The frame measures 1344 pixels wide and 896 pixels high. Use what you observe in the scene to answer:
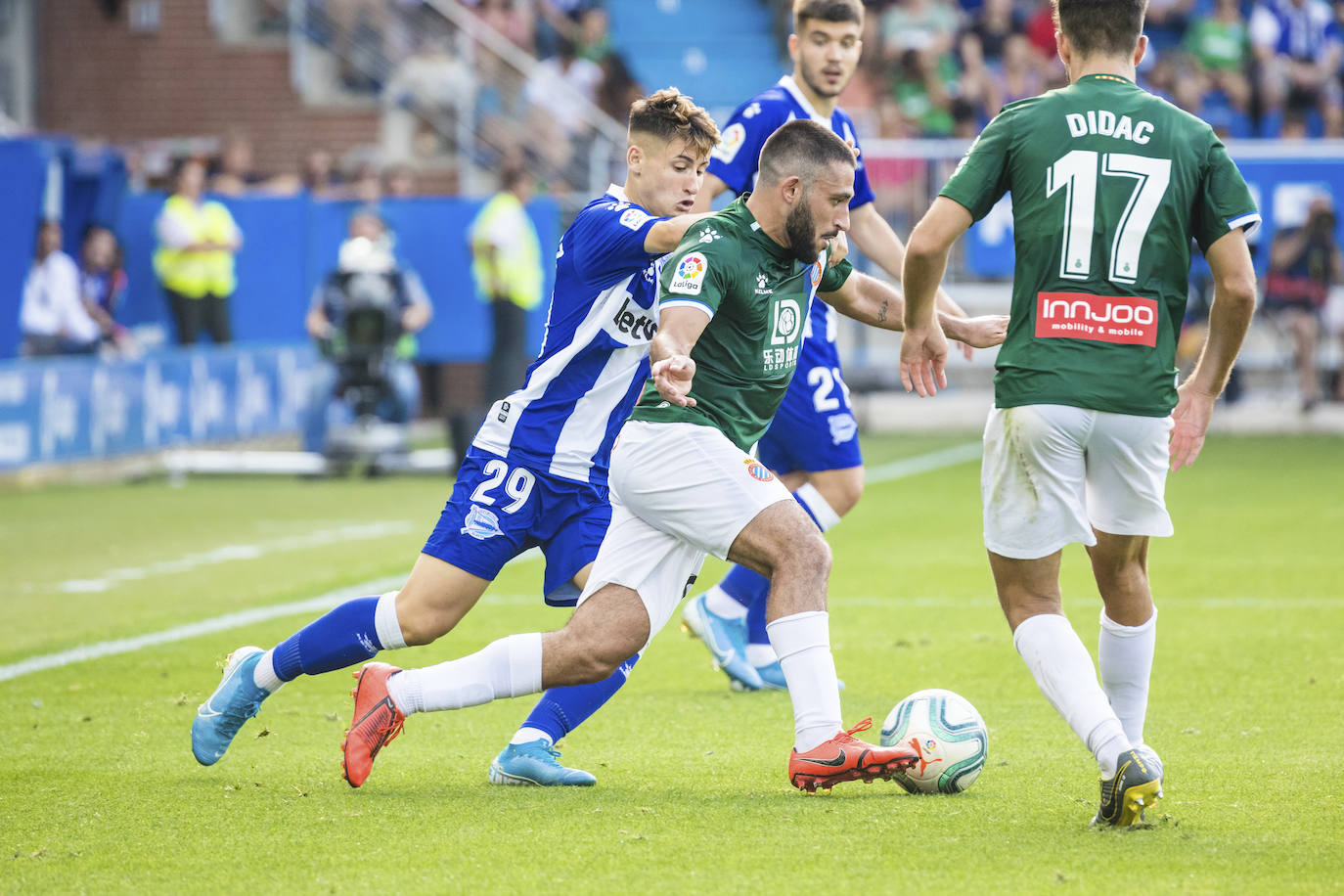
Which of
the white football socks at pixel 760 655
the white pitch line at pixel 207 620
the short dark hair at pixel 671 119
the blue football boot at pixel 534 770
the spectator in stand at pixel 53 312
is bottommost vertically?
the white pitch line at pixel 207 620

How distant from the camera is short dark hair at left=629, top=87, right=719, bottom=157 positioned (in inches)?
210

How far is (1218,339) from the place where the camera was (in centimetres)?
469

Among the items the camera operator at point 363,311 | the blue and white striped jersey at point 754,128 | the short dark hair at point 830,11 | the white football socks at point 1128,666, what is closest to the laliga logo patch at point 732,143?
the blue and white striped jersey at point 754,128

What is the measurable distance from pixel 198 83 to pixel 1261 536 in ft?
54.9

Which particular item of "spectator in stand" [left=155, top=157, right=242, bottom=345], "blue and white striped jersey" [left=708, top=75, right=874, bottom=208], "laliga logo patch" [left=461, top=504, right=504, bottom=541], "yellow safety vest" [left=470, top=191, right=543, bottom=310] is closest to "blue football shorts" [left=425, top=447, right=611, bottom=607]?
"laliga logo patch" [left=461, top=504, right=504, bottom=541]

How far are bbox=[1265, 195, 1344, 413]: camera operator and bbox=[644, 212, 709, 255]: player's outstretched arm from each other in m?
15.3

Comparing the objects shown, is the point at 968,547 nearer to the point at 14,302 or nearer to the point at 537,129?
the point at 14,302

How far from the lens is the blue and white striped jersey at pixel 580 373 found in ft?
17.7

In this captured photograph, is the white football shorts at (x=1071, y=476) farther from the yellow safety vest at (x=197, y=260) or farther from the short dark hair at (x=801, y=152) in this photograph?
the yellow safety vest at (x=197, y=260)

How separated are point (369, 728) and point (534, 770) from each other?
50 centimetres

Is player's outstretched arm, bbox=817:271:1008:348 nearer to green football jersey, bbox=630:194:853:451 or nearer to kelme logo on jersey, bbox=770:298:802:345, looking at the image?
green football jersey, bbox=630:194:853:451

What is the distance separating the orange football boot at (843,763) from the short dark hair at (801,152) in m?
1.53

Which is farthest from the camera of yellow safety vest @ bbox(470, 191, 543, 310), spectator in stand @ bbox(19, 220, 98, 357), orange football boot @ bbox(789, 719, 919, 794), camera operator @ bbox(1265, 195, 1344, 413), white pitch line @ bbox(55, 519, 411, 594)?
camera operator @ bbox(1265, 195, 1344, 413)

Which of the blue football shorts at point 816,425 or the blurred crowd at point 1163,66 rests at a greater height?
the blurred crowd at point 1163,66
